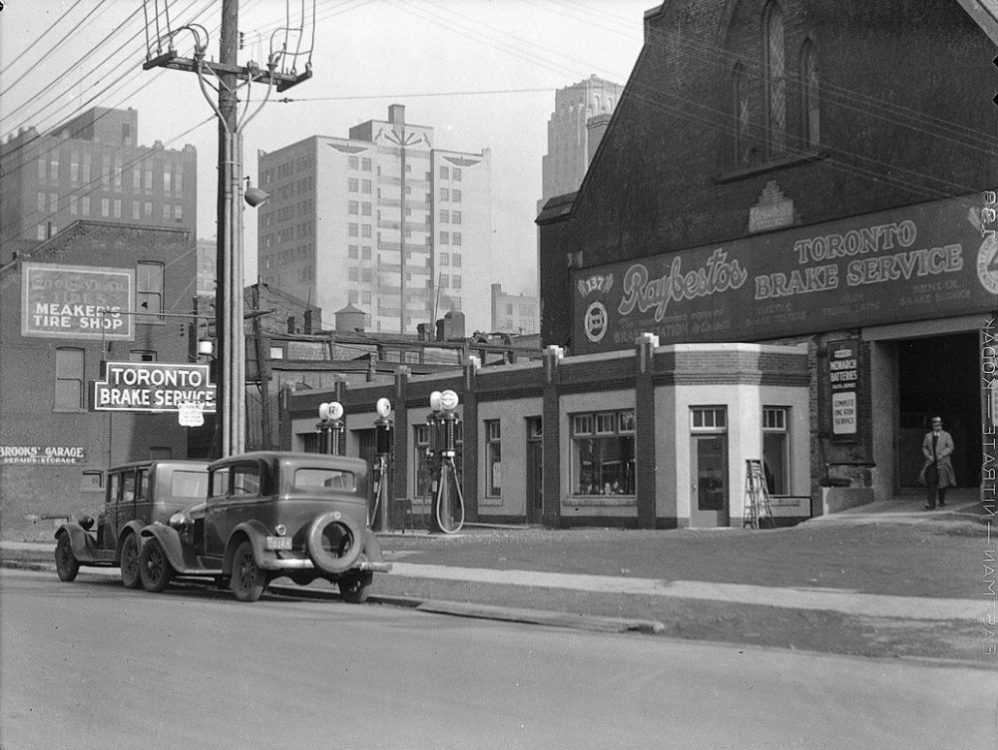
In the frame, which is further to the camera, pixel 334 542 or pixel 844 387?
pixel 844 387

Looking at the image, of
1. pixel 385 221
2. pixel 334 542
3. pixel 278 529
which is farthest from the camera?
pixel 385 221

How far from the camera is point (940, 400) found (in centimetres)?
3394

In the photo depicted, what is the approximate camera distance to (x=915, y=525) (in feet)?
78.2

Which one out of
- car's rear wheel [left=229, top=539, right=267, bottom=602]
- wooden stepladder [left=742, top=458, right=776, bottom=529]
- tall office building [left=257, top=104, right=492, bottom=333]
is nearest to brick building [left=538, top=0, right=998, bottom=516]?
wooden stepladder [left=742, top=458, right=776, bottom=529]

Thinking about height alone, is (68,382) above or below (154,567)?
above

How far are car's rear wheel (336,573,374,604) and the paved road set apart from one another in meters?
3.86

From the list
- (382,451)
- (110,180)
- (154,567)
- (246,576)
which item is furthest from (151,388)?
(110,180)

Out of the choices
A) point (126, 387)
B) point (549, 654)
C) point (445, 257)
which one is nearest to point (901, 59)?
point (126, 387)

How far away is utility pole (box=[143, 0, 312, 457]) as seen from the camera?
22219mm

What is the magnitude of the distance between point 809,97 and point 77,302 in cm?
3009

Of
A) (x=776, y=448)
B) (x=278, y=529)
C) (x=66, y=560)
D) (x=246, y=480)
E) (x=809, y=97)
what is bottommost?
(x=66, y=560)

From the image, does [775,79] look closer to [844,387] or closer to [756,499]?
[844,387]

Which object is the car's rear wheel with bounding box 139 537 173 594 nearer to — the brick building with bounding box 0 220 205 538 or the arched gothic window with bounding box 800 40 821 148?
the arched gothic window with bounding box 800 40 821 148

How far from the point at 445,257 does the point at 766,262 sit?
49.8 metres
